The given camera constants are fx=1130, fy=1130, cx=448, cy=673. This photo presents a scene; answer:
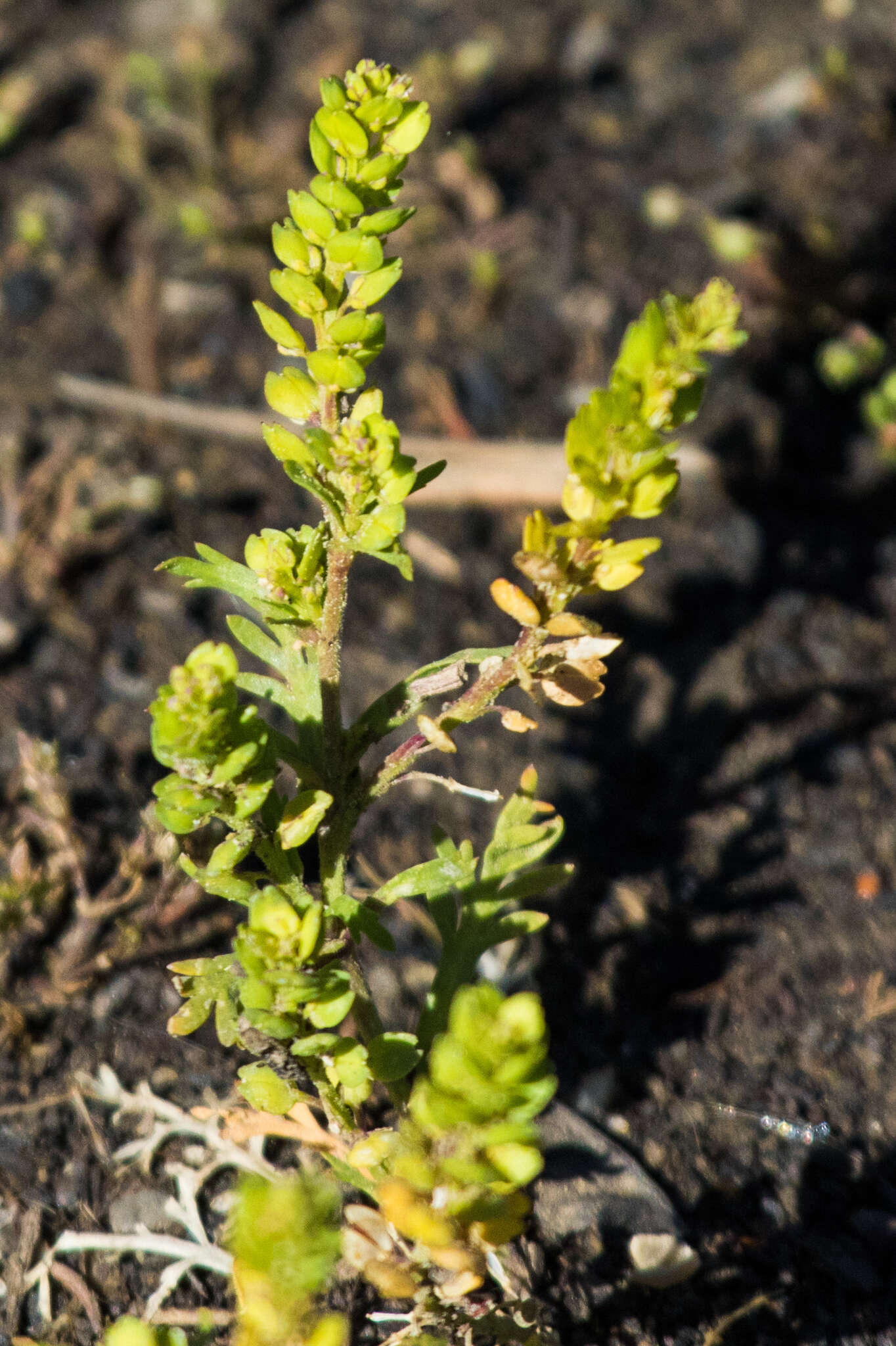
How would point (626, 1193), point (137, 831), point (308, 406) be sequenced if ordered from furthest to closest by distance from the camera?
point (137, 831) → point (626, 1193) → point (308, 406)

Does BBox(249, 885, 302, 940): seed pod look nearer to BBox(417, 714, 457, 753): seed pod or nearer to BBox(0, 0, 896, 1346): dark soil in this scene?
BBox(417, 714, 457, 753): seed pod

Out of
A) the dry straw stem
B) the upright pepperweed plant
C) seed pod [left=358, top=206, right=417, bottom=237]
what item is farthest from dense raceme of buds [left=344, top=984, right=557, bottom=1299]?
the dry straw stem

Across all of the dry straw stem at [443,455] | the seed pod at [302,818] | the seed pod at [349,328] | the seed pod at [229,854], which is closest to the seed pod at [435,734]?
the seed pod at [302,818]

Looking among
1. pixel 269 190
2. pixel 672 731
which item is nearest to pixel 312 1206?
pixel 672 731

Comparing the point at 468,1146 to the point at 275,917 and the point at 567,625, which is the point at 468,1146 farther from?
the point at 567,625

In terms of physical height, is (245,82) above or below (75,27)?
below

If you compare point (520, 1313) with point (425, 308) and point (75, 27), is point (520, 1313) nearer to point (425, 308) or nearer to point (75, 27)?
point (425, 308)
